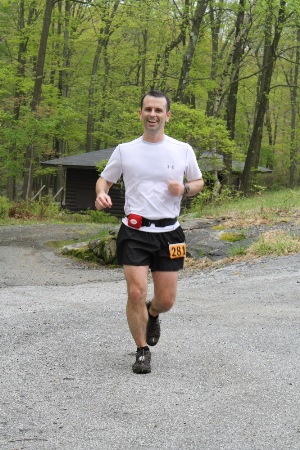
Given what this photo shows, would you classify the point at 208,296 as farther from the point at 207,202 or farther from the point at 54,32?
the point at 54,32

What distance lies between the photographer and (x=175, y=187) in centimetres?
560

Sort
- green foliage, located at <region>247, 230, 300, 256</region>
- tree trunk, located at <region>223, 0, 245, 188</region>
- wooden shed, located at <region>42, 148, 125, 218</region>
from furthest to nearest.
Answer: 1. wooden shed, located at <region>42, 148, 125, 218</region>
2. tree trunk, located at <region>223, 0, 245, 188</region>
3. green foliage, located at <region>247, 230, 300, 256</region>

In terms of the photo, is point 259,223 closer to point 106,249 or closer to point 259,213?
point 259,213

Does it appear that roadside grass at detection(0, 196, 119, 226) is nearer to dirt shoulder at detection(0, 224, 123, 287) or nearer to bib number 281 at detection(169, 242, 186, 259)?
dirt shoulder at detection(0, 224, 123, 287)

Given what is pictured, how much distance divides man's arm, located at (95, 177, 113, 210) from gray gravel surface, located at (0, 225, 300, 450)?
125 cm

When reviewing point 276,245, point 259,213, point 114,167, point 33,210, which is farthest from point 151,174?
point 33,210

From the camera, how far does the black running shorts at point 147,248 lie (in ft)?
18.9

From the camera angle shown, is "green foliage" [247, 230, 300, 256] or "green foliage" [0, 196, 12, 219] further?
"green foliage" [0, 196, 12, 219]

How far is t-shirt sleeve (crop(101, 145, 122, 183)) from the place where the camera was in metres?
5.84

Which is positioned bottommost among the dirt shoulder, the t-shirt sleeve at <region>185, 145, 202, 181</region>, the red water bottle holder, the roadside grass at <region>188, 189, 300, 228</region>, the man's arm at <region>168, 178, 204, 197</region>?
the dirt shoulder

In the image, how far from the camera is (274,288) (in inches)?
415

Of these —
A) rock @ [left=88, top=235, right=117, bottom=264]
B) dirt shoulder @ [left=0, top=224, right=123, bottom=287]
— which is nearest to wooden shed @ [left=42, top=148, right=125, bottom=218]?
dirt shoulder @ [left=0, top=224, right=123, bottom=287]

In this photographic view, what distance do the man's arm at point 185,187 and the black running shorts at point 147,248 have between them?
314 millimetres

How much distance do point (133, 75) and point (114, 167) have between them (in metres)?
48.1
